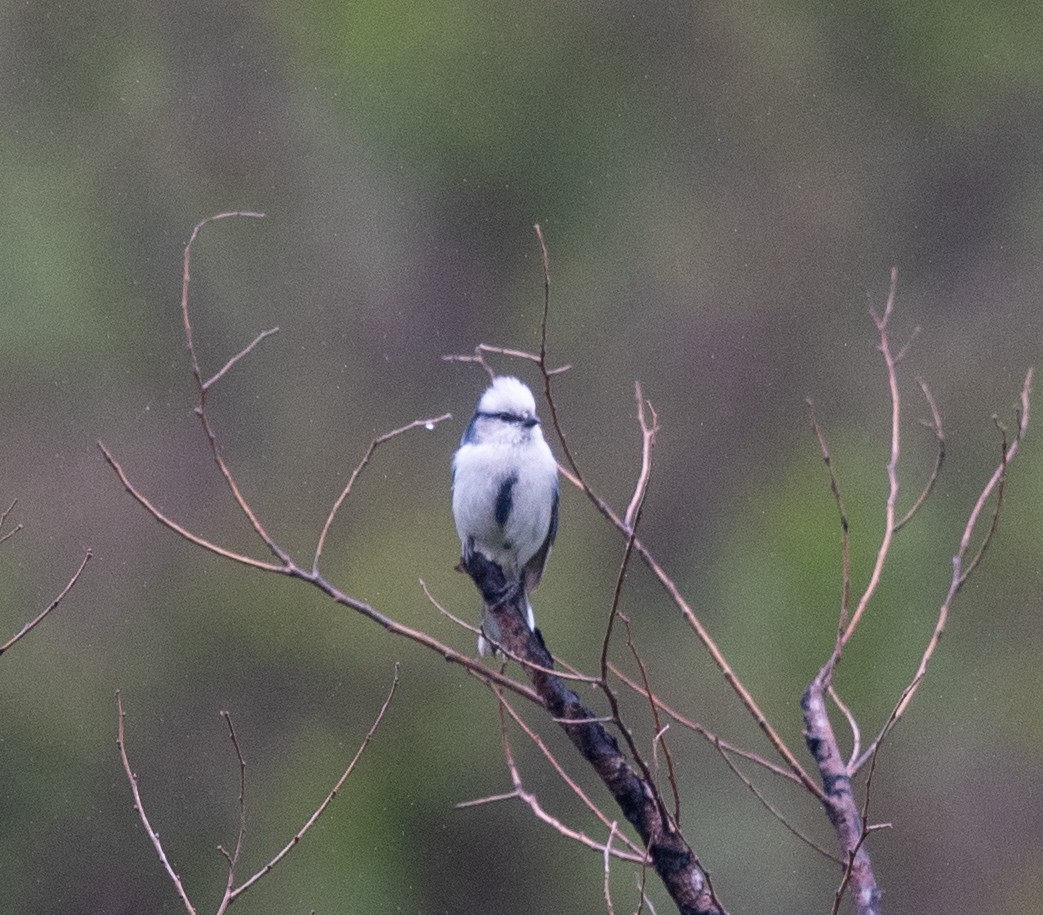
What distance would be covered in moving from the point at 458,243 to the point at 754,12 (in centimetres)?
209

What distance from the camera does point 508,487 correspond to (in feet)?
9.84

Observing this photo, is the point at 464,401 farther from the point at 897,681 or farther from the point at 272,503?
the point at 897,681

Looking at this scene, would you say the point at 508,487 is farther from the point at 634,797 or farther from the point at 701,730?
the point at 701,730

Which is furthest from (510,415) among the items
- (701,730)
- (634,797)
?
(701,730)

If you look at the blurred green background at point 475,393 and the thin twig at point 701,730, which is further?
the blurred green background at point 475,393

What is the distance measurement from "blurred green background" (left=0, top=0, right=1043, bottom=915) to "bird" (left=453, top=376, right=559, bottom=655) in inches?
109

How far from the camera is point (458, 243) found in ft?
23.4

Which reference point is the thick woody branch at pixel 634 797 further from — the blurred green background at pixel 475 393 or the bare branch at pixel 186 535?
the blurred green background at pixel 475 393

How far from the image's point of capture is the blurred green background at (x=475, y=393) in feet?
20.1

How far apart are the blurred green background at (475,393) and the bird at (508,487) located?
9.09 ft

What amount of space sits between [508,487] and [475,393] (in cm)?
317

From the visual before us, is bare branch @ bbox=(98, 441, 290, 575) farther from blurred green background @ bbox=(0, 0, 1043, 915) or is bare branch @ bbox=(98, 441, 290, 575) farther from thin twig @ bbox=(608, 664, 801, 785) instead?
blurred green background @ bbox=(0, 0, 1043, 915)

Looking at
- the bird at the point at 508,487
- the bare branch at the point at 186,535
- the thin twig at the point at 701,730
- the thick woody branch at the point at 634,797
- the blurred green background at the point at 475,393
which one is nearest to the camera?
the bare branch at the point at 186,535

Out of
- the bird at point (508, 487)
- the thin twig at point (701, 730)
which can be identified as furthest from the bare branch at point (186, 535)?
the bird at point (508, 487)
